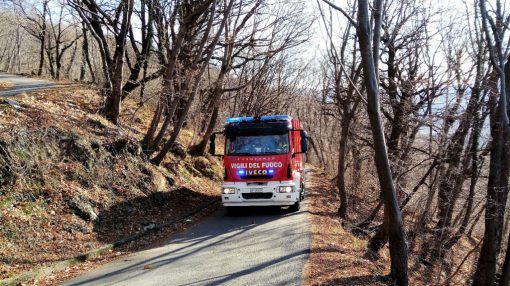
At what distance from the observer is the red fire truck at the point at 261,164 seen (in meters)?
13.7

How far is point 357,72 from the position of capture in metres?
16.6

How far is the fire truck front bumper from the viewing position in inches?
537

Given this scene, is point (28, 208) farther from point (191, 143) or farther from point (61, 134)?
point (191, 143)

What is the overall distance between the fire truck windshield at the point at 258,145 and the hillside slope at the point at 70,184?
2969 mm

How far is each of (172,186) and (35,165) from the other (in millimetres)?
6528

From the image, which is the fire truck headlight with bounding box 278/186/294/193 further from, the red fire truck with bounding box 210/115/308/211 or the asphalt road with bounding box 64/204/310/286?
the asphalt road with bounding box 64/204/310/286

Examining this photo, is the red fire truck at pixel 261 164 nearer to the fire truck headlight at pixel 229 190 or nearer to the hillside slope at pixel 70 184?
the fire truck headlight at pixel 229 190

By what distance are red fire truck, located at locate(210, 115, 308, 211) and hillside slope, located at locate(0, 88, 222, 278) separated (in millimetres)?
2443

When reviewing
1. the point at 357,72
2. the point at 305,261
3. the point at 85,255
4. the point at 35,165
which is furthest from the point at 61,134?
the point at 357,72

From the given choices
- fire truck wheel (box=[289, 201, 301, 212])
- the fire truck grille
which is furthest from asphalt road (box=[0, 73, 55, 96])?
fire truck wheel (box=[289, 201, 301, 212])

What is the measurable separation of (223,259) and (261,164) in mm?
4988

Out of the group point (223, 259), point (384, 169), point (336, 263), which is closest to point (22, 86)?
point (223, 259)

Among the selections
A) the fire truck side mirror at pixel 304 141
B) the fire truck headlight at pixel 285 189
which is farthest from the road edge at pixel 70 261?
the fire truck side mirror at pixel 304 141

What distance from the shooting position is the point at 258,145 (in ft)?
46.4
